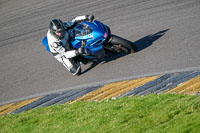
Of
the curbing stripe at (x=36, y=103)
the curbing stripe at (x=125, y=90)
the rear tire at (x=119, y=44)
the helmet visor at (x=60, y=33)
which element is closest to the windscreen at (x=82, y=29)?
the helmet visor at (x=60, y=33)

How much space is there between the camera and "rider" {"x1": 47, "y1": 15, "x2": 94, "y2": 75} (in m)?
10.3

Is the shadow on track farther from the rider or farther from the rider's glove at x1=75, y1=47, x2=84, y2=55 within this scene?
the rider's glove at x1=75, y1=47, x2=84, y2=55

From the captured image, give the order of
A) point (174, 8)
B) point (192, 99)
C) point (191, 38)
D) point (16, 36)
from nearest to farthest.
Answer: point (192, 99) < point (191, 38) < point (174, 8) < point (16, 36)

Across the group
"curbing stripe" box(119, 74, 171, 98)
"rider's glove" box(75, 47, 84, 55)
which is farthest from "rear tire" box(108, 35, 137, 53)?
"curbing stripe" box(119, 74, 171, 98)

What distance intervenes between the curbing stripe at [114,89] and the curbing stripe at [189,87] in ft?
3.52

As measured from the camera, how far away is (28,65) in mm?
12953

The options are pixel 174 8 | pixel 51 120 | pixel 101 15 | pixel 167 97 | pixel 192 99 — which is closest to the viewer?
pixel 192 99

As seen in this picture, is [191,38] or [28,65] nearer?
[191,38]

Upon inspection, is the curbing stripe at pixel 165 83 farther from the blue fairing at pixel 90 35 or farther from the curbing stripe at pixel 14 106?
the curbing stripe at pixel 14 106

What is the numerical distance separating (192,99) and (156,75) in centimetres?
217

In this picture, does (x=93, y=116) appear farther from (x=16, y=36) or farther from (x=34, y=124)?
(x=16, y=36)

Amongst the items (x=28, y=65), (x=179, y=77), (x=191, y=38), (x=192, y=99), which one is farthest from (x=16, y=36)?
(x=192, y=99)

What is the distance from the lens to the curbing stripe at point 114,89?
8.70 m

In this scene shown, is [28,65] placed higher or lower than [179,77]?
lower
